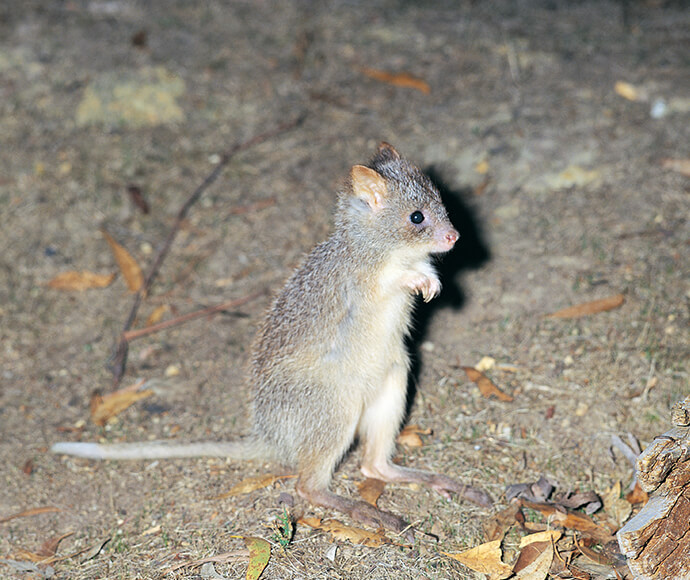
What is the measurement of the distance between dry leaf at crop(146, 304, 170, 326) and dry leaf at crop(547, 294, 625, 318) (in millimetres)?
2451

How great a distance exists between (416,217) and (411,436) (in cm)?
124

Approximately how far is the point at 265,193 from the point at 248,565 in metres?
3.01

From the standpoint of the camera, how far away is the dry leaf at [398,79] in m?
6.30

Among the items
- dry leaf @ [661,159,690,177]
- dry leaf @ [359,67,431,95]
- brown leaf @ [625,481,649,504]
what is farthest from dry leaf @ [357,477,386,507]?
dry leaf @ [359,67,431,95]

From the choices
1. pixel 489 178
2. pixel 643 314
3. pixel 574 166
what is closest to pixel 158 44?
pixel 489 178

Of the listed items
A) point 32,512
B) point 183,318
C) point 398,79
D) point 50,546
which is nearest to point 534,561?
point 50,546

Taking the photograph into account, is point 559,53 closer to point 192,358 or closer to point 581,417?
point 581,417

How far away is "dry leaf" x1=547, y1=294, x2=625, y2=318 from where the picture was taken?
4.59 m

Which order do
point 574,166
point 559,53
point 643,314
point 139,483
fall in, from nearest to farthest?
1. point 139,483
2. point 643,314
3. point 574,166
4. point 559,53

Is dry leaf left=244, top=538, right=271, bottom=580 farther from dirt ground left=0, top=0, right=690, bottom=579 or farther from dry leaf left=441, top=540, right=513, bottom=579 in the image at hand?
dry leaf left=441, top=540, right=513, bottom=579

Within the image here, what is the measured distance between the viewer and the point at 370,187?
3.68 m

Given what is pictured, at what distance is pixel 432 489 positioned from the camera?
3.90 meters

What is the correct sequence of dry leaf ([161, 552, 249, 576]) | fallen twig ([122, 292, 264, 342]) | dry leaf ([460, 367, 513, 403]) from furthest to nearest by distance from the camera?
fallen twig ([122, 292, 264, 342])
dry leaf ([460, 367, 513, 403])
dry leaf ([161, 552, 249, 576])

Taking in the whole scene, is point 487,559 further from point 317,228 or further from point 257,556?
point 317,228
